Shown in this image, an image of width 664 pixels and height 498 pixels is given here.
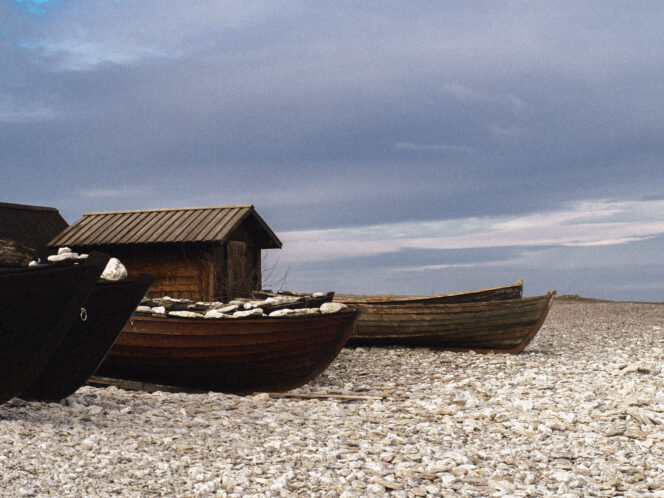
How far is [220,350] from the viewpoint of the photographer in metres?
8.99

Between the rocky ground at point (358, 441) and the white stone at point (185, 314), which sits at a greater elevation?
the white stone at point (185, 314)

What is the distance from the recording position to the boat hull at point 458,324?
45.5 ft

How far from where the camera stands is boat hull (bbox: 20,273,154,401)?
7223 mm

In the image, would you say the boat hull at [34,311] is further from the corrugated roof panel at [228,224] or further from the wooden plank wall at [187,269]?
the wooden plank wall at [187,269]

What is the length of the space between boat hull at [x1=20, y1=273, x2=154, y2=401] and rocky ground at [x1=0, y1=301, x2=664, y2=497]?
234mm

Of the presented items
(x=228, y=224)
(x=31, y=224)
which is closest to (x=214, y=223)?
(x=228, y=224)

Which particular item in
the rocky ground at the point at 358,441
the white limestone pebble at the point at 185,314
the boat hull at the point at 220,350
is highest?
the white limestone pebble at the point at 185,314

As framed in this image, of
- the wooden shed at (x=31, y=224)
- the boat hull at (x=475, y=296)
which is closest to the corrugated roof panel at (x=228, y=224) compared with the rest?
the boat hull at (x=475, y=296)

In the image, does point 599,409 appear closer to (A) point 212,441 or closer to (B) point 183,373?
(A) point 212,441

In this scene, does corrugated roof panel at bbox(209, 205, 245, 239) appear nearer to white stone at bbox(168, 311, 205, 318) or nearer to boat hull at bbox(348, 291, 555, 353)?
boat hull at bbox(348, 291, 555, 353)

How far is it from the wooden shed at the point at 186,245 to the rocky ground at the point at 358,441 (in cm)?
831

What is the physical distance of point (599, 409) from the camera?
802 centimetres

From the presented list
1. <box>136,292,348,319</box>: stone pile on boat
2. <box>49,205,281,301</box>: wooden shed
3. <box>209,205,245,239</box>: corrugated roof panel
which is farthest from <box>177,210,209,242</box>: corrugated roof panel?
<box>136,292,348,319</box>: stone pile on boat

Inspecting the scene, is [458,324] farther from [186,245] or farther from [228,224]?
[186,245]
